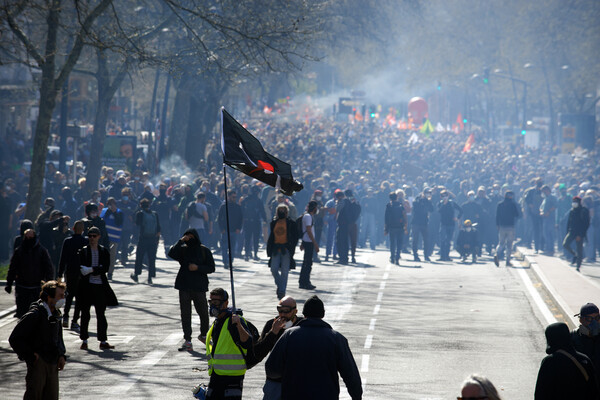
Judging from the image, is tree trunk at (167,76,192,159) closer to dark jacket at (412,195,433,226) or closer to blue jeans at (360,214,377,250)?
blue jeans at (360,214,377,250)

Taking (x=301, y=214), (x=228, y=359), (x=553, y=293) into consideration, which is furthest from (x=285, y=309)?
(x=301, y=214)

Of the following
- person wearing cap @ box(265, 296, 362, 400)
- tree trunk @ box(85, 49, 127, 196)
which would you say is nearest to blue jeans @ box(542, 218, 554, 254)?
tree trunk @ box(85, 49, 127, 196)

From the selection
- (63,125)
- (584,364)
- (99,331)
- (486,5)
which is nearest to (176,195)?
(63,125)

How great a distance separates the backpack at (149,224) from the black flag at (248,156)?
9882 millimetres

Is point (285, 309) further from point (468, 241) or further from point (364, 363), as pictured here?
point (468, 241)

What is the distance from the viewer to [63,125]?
102 ft

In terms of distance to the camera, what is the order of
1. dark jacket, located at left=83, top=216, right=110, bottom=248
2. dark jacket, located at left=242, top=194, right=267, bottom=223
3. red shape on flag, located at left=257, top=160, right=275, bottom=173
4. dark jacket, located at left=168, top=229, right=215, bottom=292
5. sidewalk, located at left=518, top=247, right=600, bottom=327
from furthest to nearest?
dark jacket, located at left=242, top=194, right=267, bottom=223 → sidewalk, located at left=518, top=247, right=600, bottom=327 → dark jacket, located at left=83, top=216, right=110, bottom=248 → dark jacket, located at left=168, top=229, right=215, bottom=292 → red shape on flag, located at left=257, top=160, right=275, bottom=173

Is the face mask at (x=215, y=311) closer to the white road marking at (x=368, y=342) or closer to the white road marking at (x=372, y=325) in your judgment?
the white road marking at (x=368, y=342)

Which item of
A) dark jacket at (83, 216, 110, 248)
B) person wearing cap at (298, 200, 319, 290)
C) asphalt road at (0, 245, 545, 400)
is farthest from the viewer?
person wearing cap at (298, 200, 319, 290)

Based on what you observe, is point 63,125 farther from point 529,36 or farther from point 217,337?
point 529,36

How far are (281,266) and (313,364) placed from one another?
433 inches

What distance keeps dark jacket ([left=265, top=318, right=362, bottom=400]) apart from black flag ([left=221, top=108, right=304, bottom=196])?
2898 mm

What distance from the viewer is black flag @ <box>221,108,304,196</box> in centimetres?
1023

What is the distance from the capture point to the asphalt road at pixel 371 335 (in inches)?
450
